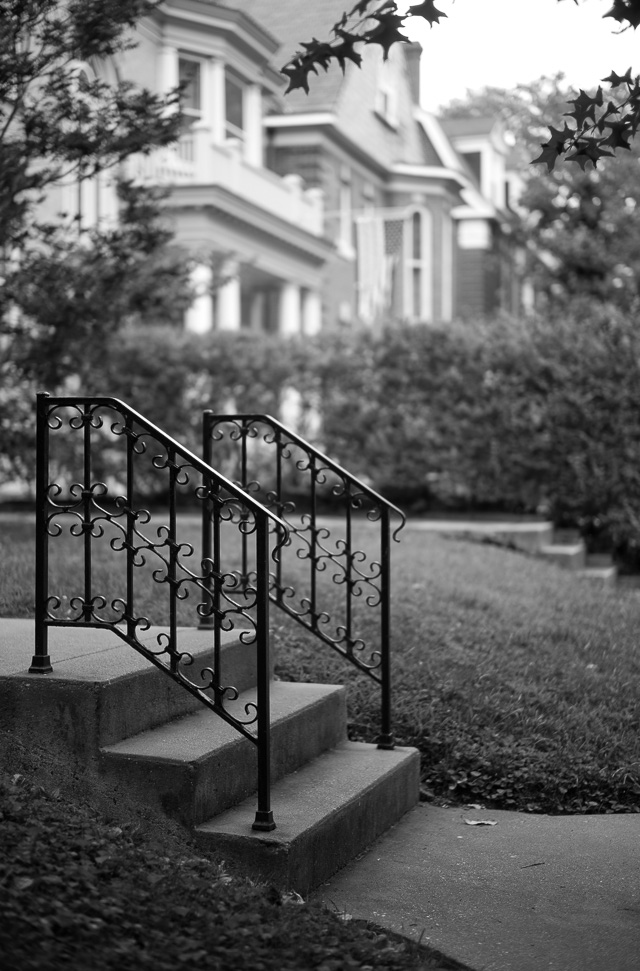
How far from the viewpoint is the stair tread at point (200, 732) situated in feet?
13.0

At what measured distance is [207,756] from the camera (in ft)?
13.0

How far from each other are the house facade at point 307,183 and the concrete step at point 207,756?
6.72 metres

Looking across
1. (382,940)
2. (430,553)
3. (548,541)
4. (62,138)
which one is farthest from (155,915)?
(548,541)

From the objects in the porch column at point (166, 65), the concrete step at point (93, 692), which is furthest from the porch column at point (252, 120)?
the concrete step at point (93, 692)

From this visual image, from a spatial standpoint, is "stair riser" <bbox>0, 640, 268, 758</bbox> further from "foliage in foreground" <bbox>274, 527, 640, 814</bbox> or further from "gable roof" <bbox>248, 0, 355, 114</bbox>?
"gable roof" <bbox>248, 0, 355, 114</bbox>

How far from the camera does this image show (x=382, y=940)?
335 cm

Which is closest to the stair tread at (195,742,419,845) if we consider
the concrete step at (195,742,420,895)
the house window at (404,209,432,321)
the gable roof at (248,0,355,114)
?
the concrete step at (195,742,420,895)

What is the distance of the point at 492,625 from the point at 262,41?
14.3 m

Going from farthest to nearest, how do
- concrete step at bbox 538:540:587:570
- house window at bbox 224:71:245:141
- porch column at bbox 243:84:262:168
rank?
1. porch column at bbox 243:84:262:168
2. house window at bbox 224:71:245:141
3. concrete step at bbox 538:540:587:570

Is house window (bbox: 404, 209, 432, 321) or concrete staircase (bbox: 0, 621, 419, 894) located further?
house window (bbox: 404, 209, 432, 321)

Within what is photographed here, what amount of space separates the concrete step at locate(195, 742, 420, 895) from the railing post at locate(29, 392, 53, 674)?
33.2 inches

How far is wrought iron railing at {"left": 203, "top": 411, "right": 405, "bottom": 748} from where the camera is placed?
5.11 metres

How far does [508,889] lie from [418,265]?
81.8ft

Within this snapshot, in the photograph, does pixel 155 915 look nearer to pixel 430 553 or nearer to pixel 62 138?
pixel 62 138
